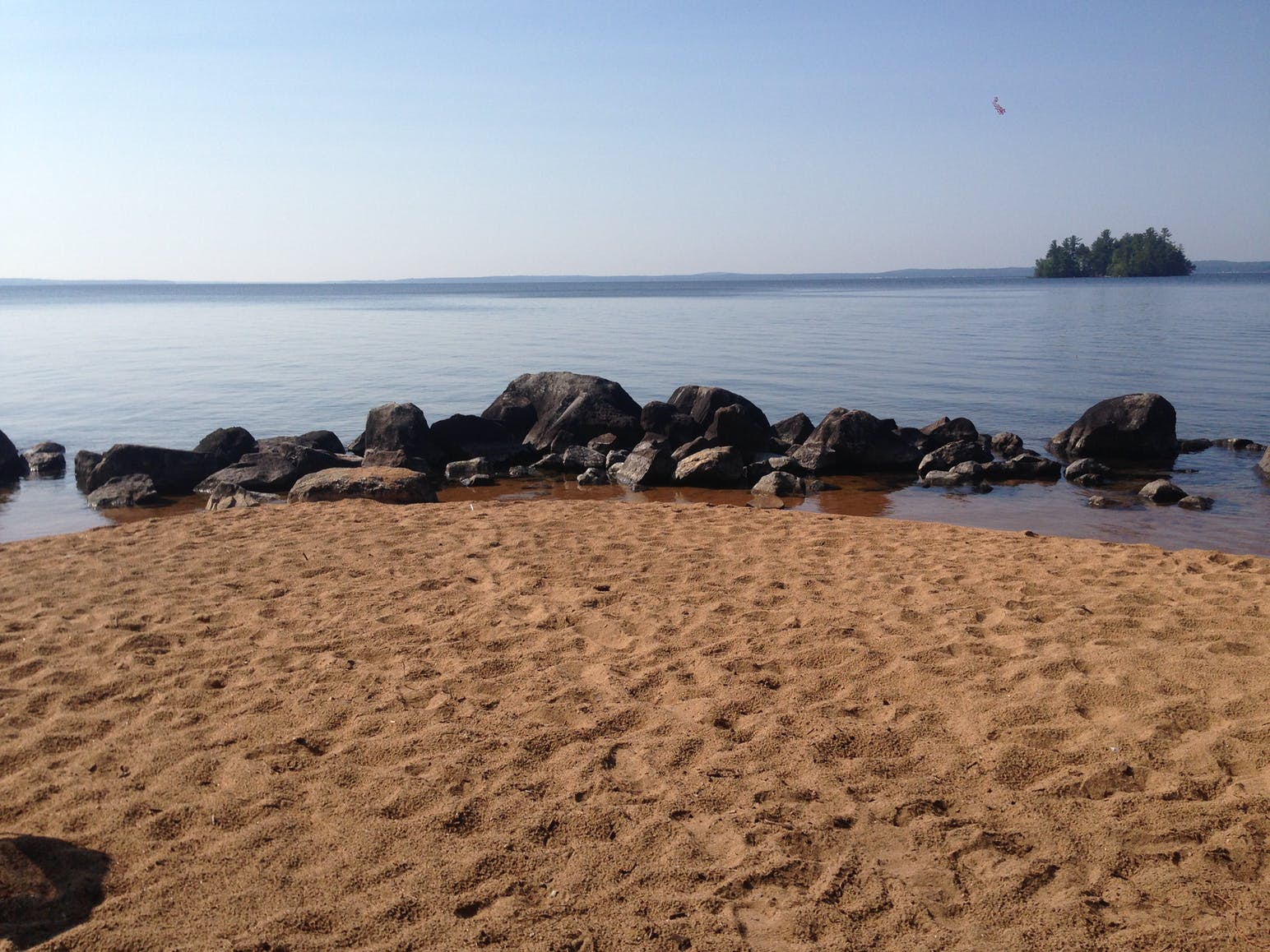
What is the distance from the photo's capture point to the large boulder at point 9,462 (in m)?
15.2

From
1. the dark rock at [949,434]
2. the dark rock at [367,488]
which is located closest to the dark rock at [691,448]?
the dark rock at [949,434]

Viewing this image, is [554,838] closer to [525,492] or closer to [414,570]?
[414,570]

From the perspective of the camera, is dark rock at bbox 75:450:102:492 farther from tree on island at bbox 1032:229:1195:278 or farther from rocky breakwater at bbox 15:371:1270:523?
tree on island at bbox 1032:229:1195:278

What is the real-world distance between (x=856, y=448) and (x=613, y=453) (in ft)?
13.3

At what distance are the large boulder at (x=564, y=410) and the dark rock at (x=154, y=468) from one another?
515 centimetres

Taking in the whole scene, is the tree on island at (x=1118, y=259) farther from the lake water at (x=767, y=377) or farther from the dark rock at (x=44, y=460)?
the dark rock at (x=44, y=460)

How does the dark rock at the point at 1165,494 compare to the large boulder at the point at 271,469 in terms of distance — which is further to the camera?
the large boulder at the point at 271,469

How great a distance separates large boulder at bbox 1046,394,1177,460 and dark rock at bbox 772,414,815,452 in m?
4.56

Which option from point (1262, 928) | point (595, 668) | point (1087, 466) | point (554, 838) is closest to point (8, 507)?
point (595, 668)

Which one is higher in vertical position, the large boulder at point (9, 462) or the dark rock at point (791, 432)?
the dark rock at point (791, 432)

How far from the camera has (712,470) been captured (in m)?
13.9

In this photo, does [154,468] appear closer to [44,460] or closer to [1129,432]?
[44,460]

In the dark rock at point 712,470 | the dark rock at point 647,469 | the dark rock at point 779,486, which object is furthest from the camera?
the dark rock at point 647,469

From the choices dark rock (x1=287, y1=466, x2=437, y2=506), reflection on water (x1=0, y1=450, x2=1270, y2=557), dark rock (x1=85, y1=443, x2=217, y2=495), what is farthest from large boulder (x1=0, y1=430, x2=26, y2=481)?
dark rock (x1=287, y1=466, x2=437, y2=506)
